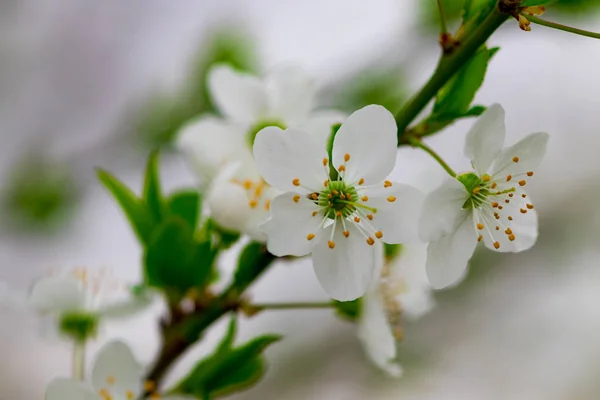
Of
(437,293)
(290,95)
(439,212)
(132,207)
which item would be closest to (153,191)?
(132,207)

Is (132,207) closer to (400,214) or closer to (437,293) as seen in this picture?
(400,214)

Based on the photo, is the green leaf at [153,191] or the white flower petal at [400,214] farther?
the green leaf at [153,191]

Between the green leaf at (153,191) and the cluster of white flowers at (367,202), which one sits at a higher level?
the green leaf at (153,191)

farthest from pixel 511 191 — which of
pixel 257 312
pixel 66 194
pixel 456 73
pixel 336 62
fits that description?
pixel 66 194

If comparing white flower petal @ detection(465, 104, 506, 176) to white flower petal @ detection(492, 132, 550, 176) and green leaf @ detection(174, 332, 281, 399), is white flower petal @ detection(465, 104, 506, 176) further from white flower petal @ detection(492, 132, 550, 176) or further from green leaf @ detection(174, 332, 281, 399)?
green leaf @ detection(174, 332, 281, 399)

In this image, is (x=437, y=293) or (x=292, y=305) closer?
(x=292, y=305)

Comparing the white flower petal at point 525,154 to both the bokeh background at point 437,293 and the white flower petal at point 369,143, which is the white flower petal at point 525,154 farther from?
the bokeh background at point 437,293

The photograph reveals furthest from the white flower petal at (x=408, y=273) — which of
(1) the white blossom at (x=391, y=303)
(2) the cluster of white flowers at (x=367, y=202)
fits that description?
(2) the cluster of white flowers at (x=367, y=202)
